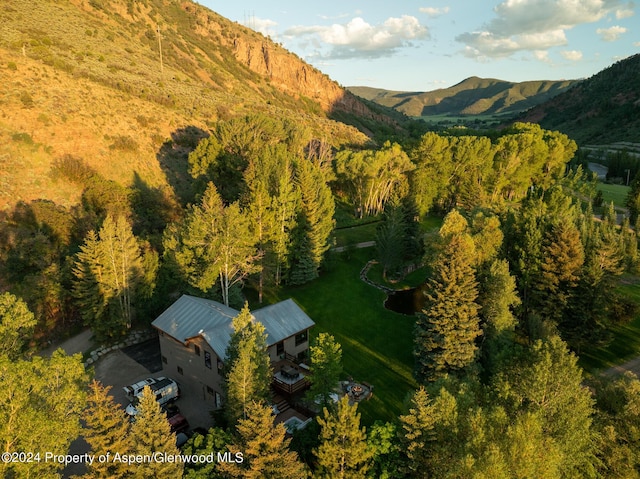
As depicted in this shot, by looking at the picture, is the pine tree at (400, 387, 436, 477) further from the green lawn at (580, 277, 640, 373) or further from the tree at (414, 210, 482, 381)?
the green lawn at (580, 277, 640, 373)

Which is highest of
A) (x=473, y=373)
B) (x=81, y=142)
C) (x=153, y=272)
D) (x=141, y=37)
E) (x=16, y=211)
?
(x=141, y=37)

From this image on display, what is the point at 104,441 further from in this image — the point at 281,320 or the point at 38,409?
the point at 281,320

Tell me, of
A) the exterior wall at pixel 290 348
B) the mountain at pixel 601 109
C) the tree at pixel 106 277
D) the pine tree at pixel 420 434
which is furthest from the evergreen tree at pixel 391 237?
the mountain at pixel 601 109

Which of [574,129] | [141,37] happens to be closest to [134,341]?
[141,37]

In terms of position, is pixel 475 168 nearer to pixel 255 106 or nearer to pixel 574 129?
pixel 255 106

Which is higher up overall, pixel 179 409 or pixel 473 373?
pixel 473 373

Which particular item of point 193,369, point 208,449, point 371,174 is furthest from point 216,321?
point 371,174
